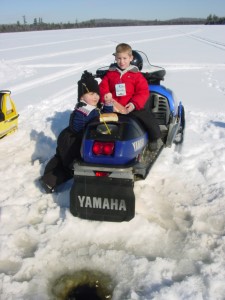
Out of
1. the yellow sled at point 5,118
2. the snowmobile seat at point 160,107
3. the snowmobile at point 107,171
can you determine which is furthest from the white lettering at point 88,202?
the yellow sled at point 5,118

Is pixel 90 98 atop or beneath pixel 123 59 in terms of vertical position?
beneath

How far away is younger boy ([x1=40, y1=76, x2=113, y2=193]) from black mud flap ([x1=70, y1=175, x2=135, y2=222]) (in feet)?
1.15

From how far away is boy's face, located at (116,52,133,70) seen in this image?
375cm

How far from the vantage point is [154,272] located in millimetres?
2543

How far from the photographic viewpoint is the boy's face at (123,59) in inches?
148

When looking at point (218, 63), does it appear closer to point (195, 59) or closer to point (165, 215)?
point (195, 59)

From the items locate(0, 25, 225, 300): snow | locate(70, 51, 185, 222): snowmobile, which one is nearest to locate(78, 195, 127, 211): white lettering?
locate(70, 51, 185, 222): snowmobile

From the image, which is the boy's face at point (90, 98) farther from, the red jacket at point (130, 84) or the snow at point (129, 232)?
the snow at point (129, 232)

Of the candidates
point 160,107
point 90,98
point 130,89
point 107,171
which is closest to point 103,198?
point 107,171

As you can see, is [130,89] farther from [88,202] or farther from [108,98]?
[88,202]

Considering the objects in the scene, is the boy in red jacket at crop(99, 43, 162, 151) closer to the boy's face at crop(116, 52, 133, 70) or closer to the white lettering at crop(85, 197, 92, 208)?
the boy's face at crop(116, 52, 133, 70)

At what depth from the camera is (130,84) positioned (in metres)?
3.93

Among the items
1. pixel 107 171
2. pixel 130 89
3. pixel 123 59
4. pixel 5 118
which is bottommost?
pixel 5 118

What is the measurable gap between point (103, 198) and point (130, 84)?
151cm
